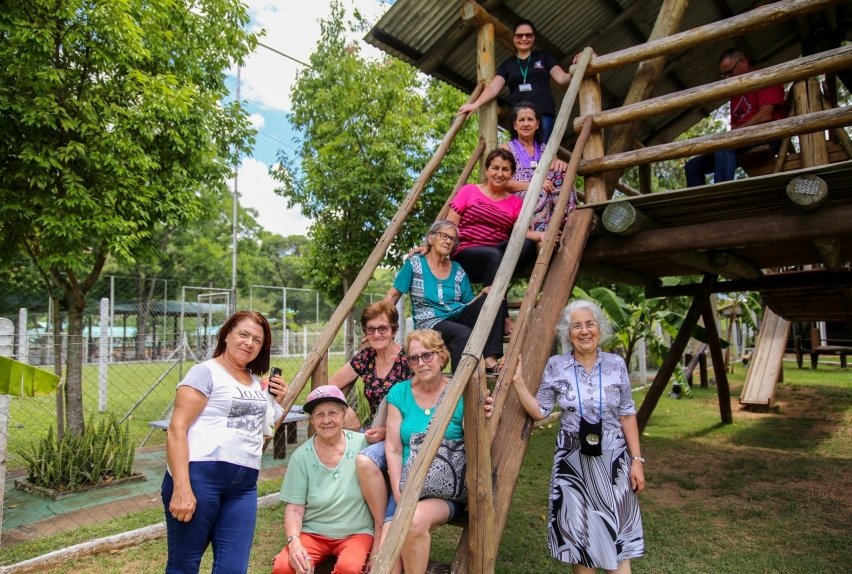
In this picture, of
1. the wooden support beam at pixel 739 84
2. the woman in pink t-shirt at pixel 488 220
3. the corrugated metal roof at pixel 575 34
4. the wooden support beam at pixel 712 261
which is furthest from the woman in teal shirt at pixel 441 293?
the corrugated metal roof at pixel 575 34

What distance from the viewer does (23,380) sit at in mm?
2475

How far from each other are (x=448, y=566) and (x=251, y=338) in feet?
4.41

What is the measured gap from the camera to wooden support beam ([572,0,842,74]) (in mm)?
3668

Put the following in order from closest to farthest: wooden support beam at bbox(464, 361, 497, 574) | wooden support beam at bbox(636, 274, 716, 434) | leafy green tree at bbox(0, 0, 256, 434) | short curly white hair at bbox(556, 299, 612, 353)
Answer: wooden support beam at bbox(464, 361, 497, 574)
short curly white hair at bbox(556, 299, 612, 353)
leafy green tree at bbox(0, 0, 256, 434)
wooden support beam at bbox(636, 274, 716, 434)

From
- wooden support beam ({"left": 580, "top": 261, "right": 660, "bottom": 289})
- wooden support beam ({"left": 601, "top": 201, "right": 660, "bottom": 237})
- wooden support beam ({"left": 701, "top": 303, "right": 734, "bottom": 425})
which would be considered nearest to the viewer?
wooden support beam ({"left": 601, "top": 201, "right": 660, "bottom": 237})

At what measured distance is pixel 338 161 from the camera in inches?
437

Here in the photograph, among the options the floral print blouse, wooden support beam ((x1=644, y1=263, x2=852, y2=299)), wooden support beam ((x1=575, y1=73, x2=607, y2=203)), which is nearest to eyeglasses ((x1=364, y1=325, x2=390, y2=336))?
the floral print blouse

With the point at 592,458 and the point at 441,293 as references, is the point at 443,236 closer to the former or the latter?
the point at 441,293

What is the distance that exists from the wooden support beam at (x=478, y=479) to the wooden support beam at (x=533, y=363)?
9 cm

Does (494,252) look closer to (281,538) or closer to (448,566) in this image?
(448,566)

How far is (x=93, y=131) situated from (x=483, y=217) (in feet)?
14.6

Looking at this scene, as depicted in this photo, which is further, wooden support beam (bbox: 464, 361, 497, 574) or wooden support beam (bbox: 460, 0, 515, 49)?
wooden support beam (bbox: 460, 0, 515, 49)

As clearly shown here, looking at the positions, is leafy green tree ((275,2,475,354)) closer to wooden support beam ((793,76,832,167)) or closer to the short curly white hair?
wooden support beam ((793,76,832,167))

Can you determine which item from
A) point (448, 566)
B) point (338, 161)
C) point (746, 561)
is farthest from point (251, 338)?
point (338, 161)
